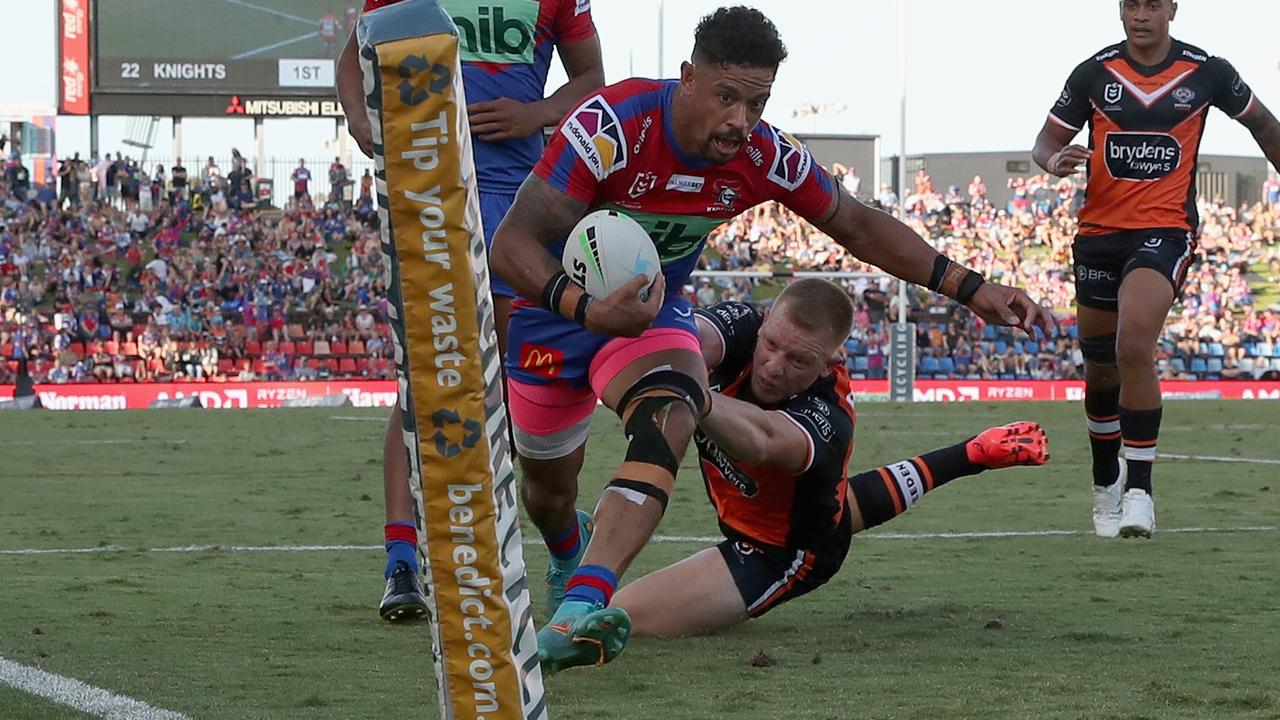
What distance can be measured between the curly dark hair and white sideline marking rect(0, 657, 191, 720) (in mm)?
2136

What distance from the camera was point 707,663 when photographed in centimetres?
462

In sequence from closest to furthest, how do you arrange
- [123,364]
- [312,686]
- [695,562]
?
[312,686] < [695,562] < [123,364]

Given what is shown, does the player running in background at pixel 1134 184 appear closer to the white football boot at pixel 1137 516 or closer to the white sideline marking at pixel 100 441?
the white football boot at pixel 1137 516

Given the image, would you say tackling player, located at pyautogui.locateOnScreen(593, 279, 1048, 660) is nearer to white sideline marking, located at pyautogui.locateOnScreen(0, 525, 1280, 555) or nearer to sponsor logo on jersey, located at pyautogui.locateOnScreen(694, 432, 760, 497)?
sponsor logo on jersey, located at pyautogui.locateOnScreen(694, 432, 760, 497)

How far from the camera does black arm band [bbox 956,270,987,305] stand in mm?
5027

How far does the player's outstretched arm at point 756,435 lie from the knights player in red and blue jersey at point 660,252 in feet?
0.51

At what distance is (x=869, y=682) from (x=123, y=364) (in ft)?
78.4

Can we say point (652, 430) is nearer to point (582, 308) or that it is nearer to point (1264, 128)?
point (582, 308)

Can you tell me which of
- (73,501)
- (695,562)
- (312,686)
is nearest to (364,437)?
(73,501)

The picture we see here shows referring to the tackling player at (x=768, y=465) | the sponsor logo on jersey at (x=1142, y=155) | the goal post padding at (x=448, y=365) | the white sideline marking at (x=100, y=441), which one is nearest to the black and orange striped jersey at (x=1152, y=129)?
the sponsor logo on jersey at (x=1142, y=155)

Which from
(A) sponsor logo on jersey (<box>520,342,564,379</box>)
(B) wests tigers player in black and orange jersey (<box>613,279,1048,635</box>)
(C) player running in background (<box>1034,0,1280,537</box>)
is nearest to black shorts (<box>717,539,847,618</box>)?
(B) wests tigers player in black and orange jersey (<box>613,279,1048,635</box>)

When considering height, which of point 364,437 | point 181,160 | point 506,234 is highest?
point 181,160

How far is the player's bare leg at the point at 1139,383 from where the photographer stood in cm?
768

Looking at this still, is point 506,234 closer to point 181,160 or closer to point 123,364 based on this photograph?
point 123,364
